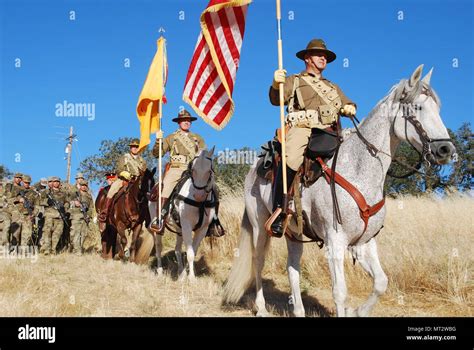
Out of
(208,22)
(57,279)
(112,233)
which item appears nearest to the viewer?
(208,22)

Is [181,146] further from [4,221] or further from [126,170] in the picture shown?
[4,221]

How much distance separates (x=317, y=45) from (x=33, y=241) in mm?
13116

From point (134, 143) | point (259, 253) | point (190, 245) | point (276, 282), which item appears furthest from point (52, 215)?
point (259, 253)

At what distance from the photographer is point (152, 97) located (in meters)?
11.6

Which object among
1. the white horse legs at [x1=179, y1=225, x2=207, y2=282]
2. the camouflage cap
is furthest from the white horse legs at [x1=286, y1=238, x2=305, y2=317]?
the camouflage cap

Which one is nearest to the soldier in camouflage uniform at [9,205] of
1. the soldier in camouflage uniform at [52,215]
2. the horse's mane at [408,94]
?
the soldier in camouflage uniform at [52,215]

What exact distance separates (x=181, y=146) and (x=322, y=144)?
237 inches

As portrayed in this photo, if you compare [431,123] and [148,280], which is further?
[148,280]

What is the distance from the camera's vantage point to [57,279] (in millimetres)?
10383

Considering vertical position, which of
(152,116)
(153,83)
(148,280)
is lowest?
(148,280)
